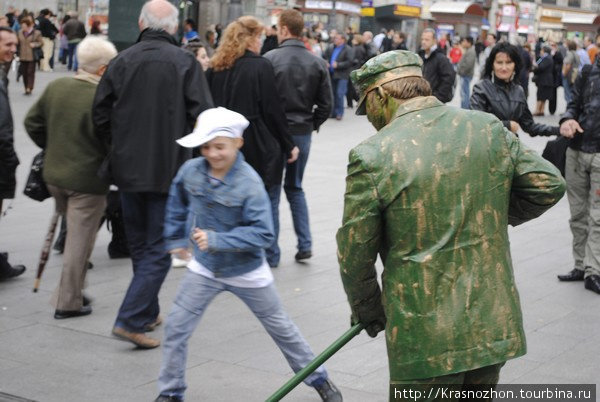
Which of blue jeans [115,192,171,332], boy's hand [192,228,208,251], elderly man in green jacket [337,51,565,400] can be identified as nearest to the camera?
elderly man in green jacket [337,51,565,400]

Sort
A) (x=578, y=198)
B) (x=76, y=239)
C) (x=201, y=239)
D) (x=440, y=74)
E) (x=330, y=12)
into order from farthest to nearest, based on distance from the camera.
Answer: (x=330, y=12) → (x=440, y=74) → (x=578, y=198) → (x=76, y=239) → (x=201, y=239)

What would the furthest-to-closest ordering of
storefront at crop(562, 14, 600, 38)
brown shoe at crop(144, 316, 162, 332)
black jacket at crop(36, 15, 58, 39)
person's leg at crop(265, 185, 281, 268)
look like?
storefront at crop(562, 14, 600, 38) < black jacket at crop(36, 15, 58, 39) < person's leg at crop(265, 185, 281, 268) < brown shoe at crop(144, 316, 162, 332)

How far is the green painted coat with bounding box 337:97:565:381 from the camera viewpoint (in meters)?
3.23

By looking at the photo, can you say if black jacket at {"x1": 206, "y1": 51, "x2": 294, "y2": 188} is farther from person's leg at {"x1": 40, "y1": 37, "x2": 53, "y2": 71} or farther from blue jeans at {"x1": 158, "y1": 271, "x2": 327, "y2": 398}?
person's leg at {"x1": 40, "y1": 37, "x2": 53, "y2": 71}

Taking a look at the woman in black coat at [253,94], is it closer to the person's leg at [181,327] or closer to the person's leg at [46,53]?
the person's leg at [181,327]

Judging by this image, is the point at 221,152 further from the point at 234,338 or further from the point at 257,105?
the point at 257,105

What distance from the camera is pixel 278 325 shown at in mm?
4953

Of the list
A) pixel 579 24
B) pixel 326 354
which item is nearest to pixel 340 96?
pixel 326 354

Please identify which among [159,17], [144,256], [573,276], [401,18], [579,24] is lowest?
[579,24]

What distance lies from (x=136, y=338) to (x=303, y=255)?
2.62 metres

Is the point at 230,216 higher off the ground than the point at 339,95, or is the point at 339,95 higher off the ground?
the point at 230,216

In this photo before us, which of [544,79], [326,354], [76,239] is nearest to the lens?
[326,354]

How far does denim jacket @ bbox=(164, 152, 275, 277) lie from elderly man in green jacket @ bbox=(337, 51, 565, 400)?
4.73 feet

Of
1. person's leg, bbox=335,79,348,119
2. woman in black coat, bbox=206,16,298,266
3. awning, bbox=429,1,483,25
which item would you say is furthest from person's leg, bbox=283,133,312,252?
awning, bbox=429,1,483,25
